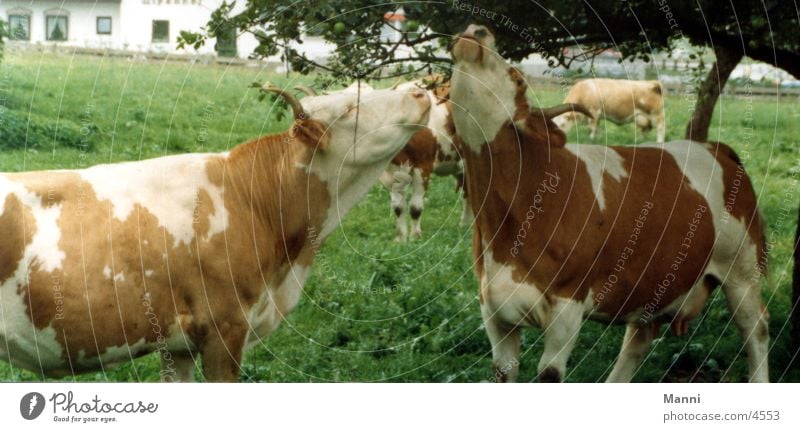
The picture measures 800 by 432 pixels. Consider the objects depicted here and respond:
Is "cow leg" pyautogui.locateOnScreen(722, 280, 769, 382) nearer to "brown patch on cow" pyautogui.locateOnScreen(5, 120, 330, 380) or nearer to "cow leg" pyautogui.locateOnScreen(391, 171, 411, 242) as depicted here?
"cow leg" pyautogui.locateOnScreen(391, 171, 411, 242)

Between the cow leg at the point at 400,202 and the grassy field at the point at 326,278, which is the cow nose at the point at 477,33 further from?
the cow leg at the point at 400,202

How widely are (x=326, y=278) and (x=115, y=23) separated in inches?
68.4

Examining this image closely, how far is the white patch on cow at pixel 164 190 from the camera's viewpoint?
4852mm

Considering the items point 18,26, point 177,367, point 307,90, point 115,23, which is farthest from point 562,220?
point 18,26

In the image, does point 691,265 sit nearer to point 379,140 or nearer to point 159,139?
point 379,140

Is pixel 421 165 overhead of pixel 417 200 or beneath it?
beneath

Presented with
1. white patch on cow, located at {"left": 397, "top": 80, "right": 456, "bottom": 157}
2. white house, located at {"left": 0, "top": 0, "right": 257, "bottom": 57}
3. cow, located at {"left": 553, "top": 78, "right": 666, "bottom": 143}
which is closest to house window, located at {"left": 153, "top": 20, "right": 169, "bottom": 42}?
white house, located at {"left": 0, "top": 0, "right": 257, "bottom": 57}

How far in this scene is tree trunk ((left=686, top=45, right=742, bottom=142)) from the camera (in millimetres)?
6859

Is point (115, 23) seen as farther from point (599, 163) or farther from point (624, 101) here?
point (624, 101)

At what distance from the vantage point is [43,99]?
588 cm

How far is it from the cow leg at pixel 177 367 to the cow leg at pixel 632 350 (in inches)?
90.3

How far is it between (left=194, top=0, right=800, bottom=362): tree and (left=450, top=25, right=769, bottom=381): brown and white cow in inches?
22.3

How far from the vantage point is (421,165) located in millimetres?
9555

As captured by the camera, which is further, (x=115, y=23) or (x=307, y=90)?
(x=115, y=23)
